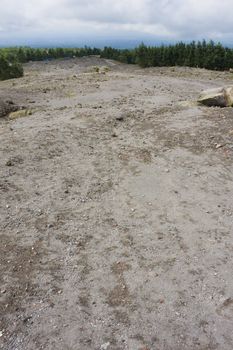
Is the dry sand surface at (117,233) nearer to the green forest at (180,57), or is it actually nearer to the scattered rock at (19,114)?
the scattered rock at (19,114)

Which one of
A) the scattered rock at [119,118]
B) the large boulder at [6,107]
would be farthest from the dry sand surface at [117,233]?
the large boulder at [6,107]

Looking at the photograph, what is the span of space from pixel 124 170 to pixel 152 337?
8.35 meters

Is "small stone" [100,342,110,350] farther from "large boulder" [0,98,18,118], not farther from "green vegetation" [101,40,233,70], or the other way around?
"green vegetation" [101,40,233,70]

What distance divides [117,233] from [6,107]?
16542 millimetres

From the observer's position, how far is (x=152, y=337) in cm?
786

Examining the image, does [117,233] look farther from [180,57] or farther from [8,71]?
[180,57]

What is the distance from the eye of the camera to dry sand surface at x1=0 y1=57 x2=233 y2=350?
26.7ft

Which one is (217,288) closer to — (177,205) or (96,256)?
(96,256)

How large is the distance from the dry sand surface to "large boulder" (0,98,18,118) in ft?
8.87

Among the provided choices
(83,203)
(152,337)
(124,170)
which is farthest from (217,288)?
(124,170)

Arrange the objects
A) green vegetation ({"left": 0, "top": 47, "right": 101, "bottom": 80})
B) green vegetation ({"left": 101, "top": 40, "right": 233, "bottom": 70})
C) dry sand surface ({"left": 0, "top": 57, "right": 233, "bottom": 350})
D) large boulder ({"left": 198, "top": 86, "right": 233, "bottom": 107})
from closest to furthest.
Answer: dry sand surface ({"left": 0, "top": 57, "right": 233, "bottom": 350}) < large boulder ({"left": 198, "top": 86, "right": 233, "bottom": 107}) < green vegetation ({"left": 0, "top": 47, "right": 101, "bottom": 80}) < green vegetation ({"left": 101, "top": 40, "right": 233, "bottom": 70})

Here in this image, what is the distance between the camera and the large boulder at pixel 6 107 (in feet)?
80.0

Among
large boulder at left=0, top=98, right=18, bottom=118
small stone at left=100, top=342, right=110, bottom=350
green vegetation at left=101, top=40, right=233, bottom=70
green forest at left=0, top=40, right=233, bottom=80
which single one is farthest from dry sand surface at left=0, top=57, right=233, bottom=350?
green vegetation at left=101, top=40, right=233, bottom=70

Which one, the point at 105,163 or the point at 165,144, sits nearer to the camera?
the point at 105,163
